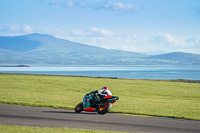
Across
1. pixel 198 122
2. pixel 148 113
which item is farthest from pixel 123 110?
pixel 198 122

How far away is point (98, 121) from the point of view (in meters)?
15.3

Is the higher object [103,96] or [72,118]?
[103,96]

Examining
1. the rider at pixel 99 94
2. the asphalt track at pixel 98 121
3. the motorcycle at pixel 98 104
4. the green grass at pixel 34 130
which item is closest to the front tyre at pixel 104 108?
the motorcycle at pixel 98 104

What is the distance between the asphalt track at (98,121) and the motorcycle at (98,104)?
0.97ft

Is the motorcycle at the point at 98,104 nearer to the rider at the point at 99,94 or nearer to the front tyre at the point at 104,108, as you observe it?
the front tyre at the point at 104,108

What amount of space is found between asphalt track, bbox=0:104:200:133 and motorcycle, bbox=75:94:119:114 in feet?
0.97

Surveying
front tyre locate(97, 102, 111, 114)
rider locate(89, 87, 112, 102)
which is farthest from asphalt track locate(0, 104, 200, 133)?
rider locate(89, 87, 112, 102)

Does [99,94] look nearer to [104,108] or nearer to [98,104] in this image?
[98,104]

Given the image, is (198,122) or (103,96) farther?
(103,96)

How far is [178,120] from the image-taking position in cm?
1627

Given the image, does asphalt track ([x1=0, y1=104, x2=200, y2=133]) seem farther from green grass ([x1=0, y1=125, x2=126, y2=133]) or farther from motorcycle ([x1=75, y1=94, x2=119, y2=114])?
green grass ([x1=0, y1=125, x2=126, y2=133])

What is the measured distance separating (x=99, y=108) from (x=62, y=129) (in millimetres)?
5007

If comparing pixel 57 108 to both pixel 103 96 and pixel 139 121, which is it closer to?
pixel 103 96

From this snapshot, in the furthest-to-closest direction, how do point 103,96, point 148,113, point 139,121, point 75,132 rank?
point 148,113
point 103,96
point 139,121
point 75,132
